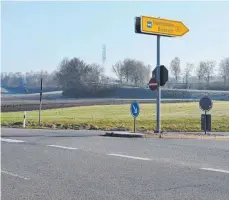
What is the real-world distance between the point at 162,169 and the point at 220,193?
2.48 m

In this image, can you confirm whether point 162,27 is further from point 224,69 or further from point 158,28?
point 224,69

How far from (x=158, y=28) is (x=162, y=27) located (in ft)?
0.89

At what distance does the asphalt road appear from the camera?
277 inches

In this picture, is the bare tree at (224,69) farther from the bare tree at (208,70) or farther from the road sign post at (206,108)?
the road sign post at (206,108)

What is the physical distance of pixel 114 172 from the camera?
29.6ft

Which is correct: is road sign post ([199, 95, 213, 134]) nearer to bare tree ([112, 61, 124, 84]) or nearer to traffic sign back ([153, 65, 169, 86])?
traffic sign back ([153, 65, 169, 86])

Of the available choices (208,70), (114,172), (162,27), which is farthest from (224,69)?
(114,172)

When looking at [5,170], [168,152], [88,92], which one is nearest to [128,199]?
[5,170]

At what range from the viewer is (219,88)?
5236 inches

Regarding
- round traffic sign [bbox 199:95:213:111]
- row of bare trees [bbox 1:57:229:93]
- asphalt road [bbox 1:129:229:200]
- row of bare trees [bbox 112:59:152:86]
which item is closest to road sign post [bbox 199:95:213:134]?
round traffic sign [bbox 199:95:213:111]

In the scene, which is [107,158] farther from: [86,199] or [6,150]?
[86,199]

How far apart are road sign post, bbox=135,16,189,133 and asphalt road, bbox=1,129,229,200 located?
606 centimetres

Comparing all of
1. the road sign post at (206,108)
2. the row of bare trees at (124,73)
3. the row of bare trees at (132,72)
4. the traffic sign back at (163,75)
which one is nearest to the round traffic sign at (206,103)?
the road sign post at (206,108)

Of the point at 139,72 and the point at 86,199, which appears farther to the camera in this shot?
the point at 139,72
